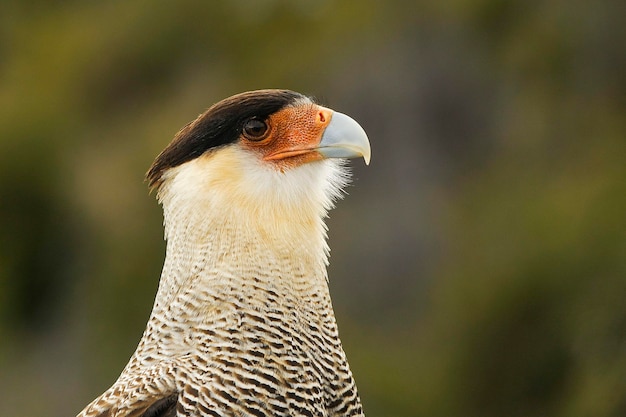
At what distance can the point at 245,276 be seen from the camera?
3.04 metres

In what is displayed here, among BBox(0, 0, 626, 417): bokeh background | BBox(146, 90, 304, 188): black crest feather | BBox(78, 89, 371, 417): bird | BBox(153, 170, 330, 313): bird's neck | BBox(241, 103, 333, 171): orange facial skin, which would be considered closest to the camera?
BBox(78, 89, 371, 417): bird

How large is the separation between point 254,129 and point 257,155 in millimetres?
79

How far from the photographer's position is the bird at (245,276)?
2.89m

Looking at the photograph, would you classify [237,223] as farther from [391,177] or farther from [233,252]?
[391,177]

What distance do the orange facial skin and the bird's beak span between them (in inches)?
0.7

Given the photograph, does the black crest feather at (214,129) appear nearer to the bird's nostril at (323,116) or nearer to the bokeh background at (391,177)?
the bird's nostril at (323,116)

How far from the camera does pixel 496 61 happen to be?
10.1 meters

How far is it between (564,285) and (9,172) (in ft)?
20.7

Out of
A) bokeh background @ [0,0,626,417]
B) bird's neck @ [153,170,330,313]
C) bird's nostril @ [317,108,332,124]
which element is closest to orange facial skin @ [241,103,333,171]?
bird's nostril @ [317,108,332,124]

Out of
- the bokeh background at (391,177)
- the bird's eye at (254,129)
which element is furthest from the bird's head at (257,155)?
the bokeh background at (391,177)

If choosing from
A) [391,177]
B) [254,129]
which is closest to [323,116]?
[254,129]

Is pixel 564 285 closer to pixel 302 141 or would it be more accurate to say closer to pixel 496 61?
pixel 496 61

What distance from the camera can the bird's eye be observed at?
10.5 ft

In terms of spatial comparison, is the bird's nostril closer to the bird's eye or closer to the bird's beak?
the bird's beak
